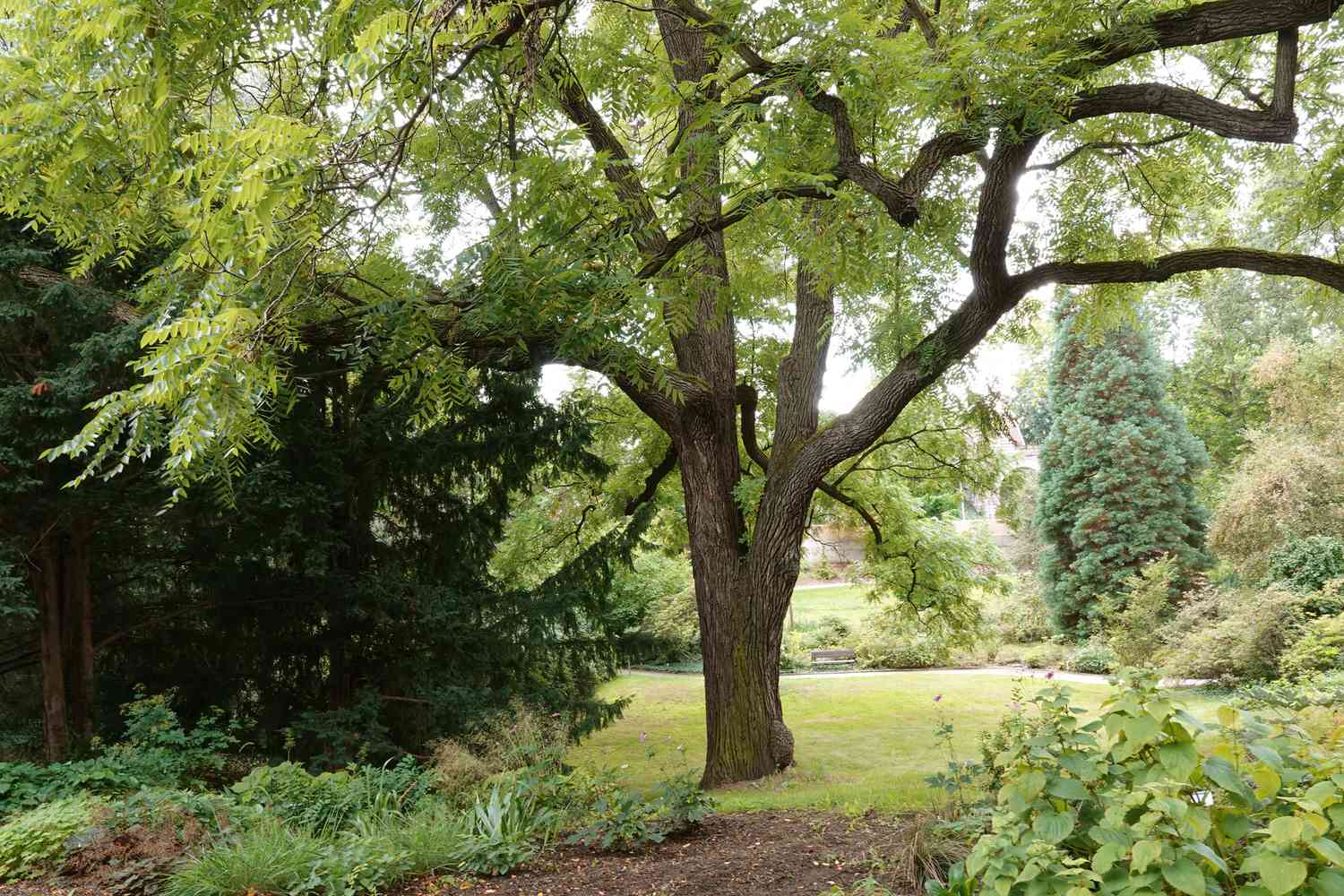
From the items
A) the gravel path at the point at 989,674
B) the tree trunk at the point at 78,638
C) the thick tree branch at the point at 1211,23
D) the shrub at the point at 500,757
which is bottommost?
the gravel path at the point at 989,674

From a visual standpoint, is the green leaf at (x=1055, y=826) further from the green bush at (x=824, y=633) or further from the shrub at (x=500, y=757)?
the green bush at (x=824, y=633)

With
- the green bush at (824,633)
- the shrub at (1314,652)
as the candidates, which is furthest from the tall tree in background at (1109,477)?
the shrub at (1314,652)

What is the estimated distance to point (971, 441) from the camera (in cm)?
1096

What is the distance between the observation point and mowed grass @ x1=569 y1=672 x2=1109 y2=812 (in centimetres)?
682

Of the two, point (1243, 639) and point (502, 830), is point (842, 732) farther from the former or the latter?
point (502, 830)

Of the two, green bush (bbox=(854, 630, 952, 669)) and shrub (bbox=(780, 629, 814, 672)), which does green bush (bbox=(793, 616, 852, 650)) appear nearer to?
shrub (bbox=(780, 629, 814, 672))

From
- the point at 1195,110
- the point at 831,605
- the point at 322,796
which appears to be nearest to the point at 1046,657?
the point at 831,605

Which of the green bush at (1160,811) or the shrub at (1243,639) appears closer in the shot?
the green bush at (1160,811)

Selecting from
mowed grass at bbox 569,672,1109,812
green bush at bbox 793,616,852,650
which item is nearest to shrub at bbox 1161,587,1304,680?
mowed grass at bbox 569,672,1109,812

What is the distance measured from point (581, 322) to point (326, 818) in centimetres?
331

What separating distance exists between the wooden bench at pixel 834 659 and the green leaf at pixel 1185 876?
19308 mm

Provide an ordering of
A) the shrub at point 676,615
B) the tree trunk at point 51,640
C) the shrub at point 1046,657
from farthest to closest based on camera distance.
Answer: the shrub at point 1046,657, the shrub at point 676,615, the tree trunk at point 51,640

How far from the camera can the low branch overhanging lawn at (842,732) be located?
22.2 ft

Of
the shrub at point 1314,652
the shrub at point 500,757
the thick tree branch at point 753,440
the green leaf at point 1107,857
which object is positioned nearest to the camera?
the green leaf at point 1107,857
